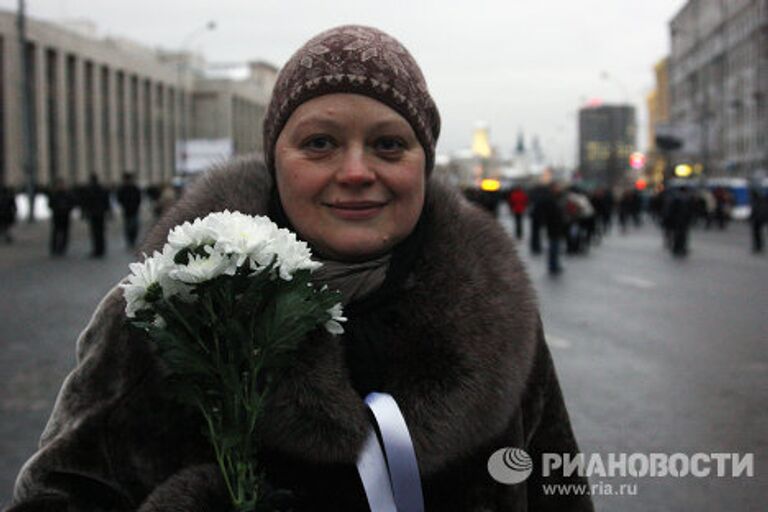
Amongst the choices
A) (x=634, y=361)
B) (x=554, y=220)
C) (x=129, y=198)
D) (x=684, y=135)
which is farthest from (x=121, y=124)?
(x=634, y=361)

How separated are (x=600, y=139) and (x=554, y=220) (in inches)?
4409

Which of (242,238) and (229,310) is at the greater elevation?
(242,238)

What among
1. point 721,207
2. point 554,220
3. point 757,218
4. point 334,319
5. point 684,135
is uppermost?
point 684,135

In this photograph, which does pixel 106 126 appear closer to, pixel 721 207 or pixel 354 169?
pixel 721 207

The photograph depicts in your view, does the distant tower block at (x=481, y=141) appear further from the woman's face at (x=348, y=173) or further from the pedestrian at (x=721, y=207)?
the woman's face at (x=348, y=173)

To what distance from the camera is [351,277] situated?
1946 millimetres

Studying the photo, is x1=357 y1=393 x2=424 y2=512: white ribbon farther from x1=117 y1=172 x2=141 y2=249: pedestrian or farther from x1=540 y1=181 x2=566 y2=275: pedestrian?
x1=117 y1=172 x2=141 y2=249: pedestrian

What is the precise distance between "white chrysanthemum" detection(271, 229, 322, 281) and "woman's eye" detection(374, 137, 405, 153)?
414 millimetres

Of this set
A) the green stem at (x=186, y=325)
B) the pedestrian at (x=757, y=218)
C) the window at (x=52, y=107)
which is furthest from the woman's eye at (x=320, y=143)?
the window at (x=52, y=107)

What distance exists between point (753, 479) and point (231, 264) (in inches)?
166

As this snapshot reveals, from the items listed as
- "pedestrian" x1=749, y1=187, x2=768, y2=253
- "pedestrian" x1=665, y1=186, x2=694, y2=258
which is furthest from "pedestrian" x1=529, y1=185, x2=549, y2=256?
"pedestrian" x1=749, y1=187, x2=768, y2=253

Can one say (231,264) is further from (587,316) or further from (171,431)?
(587,316)

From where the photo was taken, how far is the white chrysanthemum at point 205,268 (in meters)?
1.54

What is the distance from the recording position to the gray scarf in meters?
1.92
